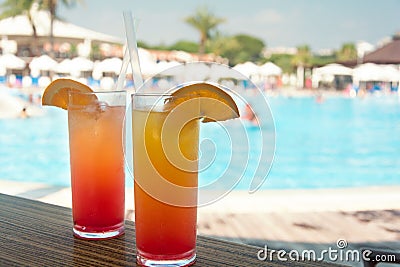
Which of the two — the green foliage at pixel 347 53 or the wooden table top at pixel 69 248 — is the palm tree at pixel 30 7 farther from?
the green foliage at pixel 347 53

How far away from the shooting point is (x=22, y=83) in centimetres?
1599

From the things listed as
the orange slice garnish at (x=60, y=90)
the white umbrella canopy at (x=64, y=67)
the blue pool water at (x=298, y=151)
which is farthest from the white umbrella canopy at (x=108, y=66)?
the orange slice garnish at (x=60, y=90)

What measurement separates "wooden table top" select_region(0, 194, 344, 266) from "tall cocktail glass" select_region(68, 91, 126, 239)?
32mm

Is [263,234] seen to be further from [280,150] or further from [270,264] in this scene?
[280,150]

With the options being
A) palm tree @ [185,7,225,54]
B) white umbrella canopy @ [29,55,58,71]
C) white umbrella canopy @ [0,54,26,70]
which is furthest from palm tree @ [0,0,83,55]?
palm tree @ [185,7,225,54]

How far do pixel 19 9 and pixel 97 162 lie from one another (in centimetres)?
2271

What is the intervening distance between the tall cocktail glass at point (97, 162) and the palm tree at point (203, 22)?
95.0 ft

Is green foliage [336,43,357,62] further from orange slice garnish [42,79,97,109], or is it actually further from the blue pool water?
orange slice garnish [42,79,97,109]

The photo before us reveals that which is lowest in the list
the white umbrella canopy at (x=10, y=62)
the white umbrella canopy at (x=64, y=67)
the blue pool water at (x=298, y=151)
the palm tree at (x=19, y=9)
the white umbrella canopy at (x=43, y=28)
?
the blue pool water at (x=298, y=151)

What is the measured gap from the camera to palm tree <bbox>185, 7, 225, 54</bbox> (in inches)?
1161

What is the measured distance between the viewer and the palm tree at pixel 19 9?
1970 cm

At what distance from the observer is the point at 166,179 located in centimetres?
66

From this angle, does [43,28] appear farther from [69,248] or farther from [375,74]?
[69,248]

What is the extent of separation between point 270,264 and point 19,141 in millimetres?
7397
